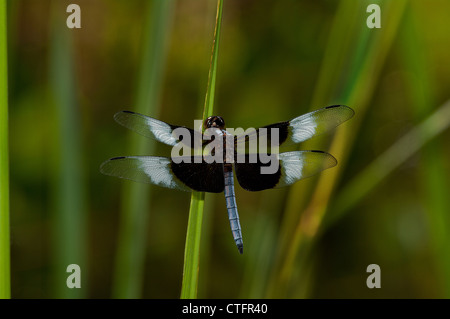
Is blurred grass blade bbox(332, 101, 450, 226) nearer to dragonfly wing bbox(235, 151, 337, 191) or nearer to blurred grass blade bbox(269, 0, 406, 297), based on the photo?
blurred grass blade bbox(269, 0, 406, 297)

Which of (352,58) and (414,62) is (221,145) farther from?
(414,62)

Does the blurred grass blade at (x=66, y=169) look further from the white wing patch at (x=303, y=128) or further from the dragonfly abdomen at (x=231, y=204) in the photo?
the white wing patch at (x=303, y=128)

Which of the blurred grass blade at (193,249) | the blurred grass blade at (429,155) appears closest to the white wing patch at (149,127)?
the blurred grass blade at (193,249)

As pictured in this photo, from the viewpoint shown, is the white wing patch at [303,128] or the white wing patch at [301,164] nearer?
the white wing patch at [301,164]

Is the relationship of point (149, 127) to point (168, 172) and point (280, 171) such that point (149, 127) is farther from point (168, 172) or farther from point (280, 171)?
point (280, 171)

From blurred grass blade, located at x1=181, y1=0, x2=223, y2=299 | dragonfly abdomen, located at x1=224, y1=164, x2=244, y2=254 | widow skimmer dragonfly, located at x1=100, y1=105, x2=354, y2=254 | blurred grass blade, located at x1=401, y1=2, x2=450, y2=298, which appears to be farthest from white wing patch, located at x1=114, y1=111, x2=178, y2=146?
blurred grass blade, located at x1=401, y1=2, x2=450, y2=298

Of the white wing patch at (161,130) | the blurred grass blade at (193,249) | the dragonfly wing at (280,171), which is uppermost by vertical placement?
the white wing patch at (161,130)
